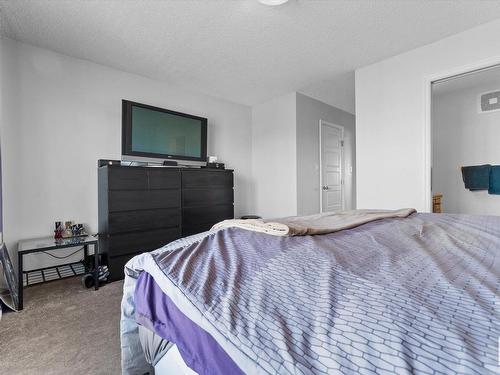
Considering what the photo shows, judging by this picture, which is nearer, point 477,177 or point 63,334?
point 63,334

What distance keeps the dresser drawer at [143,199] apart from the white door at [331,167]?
8.50 ft

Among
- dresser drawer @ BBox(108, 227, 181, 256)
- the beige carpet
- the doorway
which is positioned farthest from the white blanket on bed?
the doorway

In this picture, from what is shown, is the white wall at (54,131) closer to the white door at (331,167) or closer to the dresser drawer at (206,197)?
the dresser drawer at (206,197)

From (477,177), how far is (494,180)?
16 centimetres

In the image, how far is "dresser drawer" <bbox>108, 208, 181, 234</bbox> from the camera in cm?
263

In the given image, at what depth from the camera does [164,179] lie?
9.78 feet

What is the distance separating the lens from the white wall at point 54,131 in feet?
8.14

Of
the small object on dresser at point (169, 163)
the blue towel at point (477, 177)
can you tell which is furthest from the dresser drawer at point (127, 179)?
the blue towel at point (477, 177)

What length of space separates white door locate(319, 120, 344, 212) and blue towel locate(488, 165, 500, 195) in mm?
2154

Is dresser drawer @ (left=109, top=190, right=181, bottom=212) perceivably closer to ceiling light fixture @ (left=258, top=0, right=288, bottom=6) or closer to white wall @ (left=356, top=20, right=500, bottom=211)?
ceiling light fixture @ (left=258, top=0, right=288, bottom=6)

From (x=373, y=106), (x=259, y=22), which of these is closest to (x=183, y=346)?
(x=259, y=22)

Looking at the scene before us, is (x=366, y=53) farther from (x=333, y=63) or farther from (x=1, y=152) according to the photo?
(x=1, y=152)

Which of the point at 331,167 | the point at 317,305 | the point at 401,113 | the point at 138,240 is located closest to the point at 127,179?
the point at 138,240

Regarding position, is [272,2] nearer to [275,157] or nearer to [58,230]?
[275,157]
